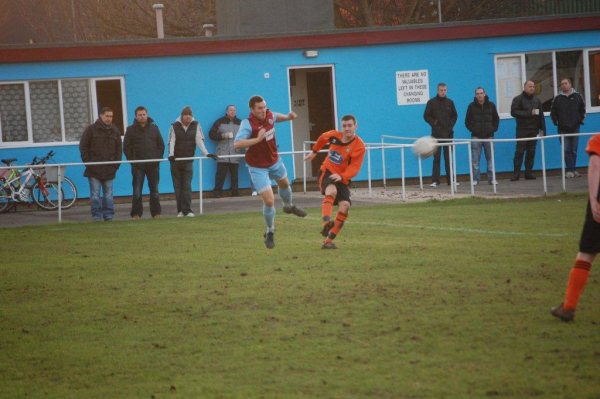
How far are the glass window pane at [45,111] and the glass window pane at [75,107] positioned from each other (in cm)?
20

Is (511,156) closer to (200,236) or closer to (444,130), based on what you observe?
(444,130)

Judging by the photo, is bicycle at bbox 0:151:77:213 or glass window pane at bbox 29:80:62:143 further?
glass window pane at bbox 29:80:62:143

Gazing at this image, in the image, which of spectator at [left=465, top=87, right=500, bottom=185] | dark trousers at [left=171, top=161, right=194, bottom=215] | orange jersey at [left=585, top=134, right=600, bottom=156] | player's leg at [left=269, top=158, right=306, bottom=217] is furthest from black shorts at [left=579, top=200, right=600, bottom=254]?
spectator at [left=465, top=87, right=500, bottom=185]

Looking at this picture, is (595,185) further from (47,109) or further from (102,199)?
(47,109)

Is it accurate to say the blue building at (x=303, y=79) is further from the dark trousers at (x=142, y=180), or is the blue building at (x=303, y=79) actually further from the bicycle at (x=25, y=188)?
the dark trousers at (x=142, y=180)

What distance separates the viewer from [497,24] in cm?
2711

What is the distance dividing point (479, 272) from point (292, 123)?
16758mm

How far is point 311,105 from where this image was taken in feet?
93.1

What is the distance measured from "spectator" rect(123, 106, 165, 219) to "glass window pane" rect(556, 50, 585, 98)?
11.9 metres

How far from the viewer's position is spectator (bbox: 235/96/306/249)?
14195 mm

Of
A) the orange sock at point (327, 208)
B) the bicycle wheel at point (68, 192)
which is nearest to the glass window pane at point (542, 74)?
the bicycle wheel at point (68, 192)

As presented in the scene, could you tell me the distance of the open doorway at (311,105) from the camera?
28.1 m

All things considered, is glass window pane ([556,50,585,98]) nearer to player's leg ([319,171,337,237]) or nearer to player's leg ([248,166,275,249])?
player's leg ([319,171,337,237])

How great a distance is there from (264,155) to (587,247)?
22.6 ft
